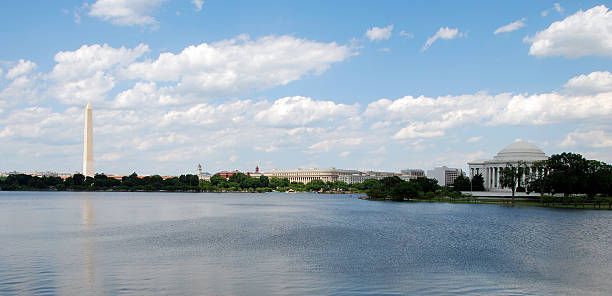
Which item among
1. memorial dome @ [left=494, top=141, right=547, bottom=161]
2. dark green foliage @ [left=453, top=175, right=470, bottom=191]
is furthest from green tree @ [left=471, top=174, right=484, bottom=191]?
memorial dome @ [left=494, top=141, right=547, bottom=161]

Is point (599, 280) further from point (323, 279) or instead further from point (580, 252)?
point (323, 279)

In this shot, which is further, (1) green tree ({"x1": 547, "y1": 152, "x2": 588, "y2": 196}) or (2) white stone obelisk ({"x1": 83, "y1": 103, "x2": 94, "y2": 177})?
(2) white stone obelisk ({"x1": 83, "y1": 103, "x2": 94, "y2": 177})

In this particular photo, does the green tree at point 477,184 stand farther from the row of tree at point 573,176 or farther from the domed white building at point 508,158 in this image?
the row of tree at point 573,176

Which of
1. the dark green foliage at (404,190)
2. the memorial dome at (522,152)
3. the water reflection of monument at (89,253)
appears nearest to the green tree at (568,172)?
the dark green foliage at (404,190)

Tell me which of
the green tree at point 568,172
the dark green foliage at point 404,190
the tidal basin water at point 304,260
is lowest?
the tidal basin water at point 304,260

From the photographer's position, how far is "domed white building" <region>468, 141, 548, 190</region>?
164 metres

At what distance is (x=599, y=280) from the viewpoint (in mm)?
26312

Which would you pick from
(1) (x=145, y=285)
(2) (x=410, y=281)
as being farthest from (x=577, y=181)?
(1) (x=145, y=285)

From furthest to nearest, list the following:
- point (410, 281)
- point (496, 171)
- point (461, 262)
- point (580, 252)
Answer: point (496, 171) → point (580, 252) → point (461, 262) → point (410, 281)

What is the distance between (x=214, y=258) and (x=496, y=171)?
15154cm

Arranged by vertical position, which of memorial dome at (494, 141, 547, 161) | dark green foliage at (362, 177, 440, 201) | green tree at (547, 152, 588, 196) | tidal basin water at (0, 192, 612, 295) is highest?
memorial dome at (494, 141, 547, 161)

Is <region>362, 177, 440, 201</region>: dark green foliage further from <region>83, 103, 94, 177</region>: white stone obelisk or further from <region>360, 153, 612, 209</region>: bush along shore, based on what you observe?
<region>83, 103, 94, 177</region>: white stone obelisk

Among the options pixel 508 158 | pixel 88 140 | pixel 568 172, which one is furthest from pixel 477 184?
pixel 88 140

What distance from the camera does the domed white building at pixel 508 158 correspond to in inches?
6476
